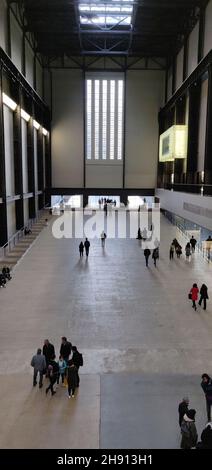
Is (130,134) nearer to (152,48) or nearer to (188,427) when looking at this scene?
(152,48)

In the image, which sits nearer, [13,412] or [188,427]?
[188,427]

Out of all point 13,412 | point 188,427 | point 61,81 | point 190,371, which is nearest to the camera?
point 188,427

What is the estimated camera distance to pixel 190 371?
29.7 ft

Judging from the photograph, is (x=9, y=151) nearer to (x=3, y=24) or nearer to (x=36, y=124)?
(x=3, y=24)

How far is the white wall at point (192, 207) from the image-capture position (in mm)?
21188

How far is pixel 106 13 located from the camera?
1276 inches

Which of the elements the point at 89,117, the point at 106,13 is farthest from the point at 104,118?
the point at 106,13

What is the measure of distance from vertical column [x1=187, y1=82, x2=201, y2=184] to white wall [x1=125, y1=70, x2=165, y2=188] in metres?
15.1

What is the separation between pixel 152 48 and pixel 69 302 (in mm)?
36622

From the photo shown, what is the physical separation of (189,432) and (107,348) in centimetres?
450

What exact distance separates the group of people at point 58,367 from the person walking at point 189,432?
2622 mm

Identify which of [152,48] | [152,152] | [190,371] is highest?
[152,48]
